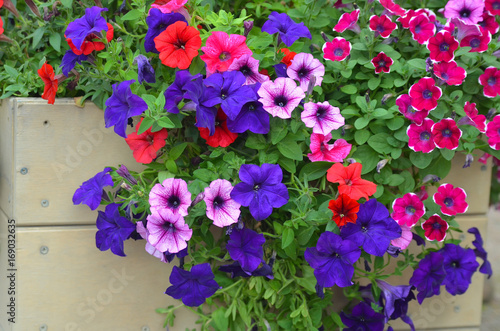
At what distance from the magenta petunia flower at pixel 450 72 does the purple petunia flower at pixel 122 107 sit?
764 millimetres

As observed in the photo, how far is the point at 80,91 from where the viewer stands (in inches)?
56.0

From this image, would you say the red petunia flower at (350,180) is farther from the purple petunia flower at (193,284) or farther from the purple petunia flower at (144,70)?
the purple petunia flower at (144,70)

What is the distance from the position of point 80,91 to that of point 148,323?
2.28 ft

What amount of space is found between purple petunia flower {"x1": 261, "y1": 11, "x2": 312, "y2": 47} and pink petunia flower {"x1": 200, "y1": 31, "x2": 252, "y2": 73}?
99 millimetres

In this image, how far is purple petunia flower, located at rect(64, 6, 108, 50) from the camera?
119 centimetres

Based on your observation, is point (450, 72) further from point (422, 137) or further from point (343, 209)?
point (343, 209)

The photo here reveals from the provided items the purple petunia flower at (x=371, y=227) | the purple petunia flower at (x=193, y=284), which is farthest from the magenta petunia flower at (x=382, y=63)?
the purple petunia flower at (x=193, y=284)

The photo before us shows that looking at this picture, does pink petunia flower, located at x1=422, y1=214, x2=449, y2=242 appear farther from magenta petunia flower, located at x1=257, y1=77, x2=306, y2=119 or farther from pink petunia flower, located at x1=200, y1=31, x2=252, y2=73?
pink petunia flower, located at x1=200, y1=31, x2=252, y2=73

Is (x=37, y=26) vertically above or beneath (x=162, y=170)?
above

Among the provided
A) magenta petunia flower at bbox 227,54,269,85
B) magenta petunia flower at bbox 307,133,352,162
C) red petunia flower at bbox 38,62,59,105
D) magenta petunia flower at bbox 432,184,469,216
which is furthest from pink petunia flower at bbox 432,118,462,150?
red petunia flower at bbox 38,62,59,105

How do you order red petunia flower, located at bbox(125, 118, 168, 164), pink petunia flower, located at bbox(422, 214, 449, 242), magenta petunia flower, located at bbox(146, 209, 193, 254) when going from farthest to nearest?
1. pink petunia flower, located at bbox(422, 214, 449, 242)
2. red petunia flower, located at bbox(125, 118, 168, 164)
3. magenta petunia flower, located at bbox(146, 209, 193, 254)

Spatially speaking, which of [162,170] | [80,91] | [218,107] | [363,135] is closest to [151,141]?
[162,170]

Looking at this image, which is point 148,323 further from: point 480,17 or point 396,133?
point 480,17

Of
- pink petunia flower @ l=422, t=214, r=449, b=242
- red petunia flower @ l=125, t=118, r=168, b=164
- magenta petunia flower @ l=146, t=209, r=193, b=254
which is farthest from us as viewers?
pink petunia flower @ l=422, t=214, r=449, b=242
